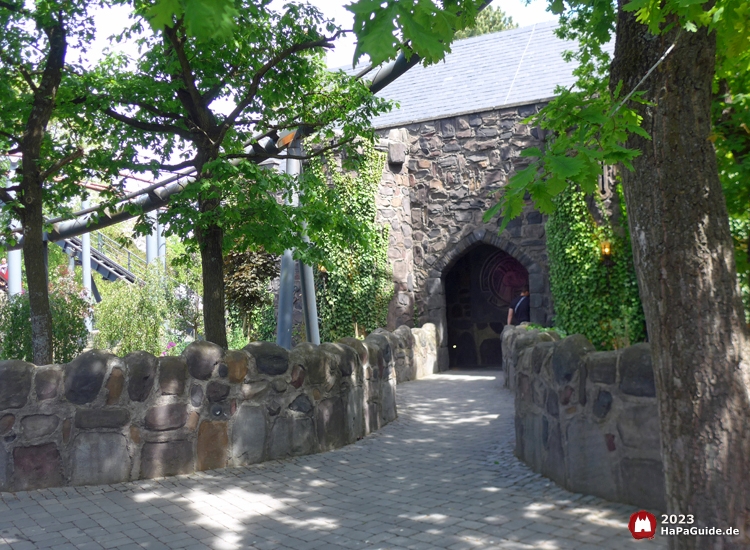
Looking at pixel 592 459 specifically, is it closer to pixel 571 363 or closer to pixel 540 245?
pixel 571 363

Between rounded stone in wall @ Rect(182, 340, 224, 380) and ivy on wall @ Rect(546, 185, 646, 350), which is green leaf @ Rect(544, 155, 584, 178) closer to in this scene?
rounded stone in wall @ Rect(182, 340, 224, 380)

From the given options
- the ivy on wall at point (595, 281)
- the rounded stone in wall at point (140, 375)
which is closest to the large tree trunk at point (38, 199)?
the rounded stone in wall at point (140, 375)

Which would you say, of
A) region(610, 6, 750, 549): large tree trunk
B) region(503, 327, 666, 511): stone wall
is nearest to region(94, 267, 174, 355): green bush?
region(503, 327, 666, 511): stone wall

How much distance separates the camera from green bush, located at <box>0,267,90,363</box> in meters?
9.34

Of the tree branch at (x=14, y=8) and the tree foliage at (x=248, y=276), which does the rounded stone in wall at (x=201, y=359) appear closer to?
the tree branch at (x=14, y=8)

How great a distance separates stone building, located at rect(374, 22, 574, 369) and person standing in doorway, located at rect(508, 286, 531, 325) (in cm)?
19

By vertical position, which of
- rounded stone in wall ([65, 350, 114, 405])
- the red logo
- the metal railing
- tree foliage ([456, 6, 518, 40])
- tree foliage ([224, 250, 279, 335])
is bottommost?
the red logo

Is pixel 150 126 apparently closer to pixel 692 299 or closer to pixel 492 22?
pixel 692 299

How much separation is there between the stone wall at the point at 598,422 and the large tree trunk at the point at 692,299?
63.9 inches

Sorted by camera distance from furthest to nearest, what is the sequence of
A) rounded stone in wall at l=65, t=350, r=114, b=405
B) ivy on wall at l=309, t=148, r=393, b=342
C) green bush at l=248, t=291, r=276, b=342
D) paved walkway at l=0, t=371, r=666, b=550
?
green bush at l=248, t=291, r=276, b=342 < ivy on wall at l=309, t=148, r=393, b=342 < rounded stone in wall at l=65, t=350, r=114, b=405 < paved walkway at l=0, t=371, r=666, b=550

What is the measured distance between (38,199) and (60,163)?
512 mm

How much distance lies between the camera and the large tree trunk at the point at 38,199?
7.11 meters

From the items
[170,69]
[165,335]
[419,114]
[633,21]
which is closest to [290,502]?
[633,21]

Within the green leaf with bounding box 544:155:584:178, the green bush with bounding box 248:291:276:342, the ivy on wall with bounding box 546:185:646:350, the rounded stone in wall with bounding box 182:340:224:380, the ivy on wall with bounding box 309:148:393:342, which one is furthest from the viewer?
the green bush with bounding box 248:291:276:342
